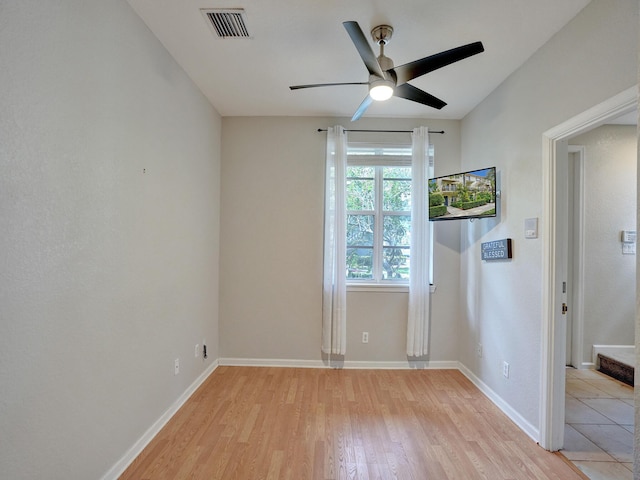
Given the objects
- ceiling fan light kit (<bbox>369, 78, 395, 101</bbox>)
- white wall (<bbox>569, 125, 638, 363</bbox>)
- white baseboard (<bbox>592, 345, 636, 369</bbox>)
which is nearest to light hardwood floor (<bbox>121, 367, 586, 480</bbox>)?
white baseboard (<bbox>592, 345, 636, 369</bbox>)

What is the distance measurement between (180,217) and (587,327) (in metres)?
4.46

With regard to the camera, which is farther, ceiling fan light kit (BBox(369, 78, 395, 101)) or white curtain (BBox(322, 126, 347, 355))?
white curtain (BBox(322, 126, 347, 355))

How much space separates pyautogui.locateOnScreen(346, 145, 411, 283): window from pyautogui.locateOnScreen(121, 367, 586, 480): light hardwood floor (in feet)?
3.92

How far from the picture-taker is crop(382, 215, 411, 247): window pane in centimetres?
360

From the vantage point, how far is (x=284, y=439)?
2.17m

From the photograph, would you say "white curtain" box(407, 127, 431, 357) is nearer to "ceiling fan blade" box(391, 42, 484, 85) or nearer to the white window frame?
the white window frame

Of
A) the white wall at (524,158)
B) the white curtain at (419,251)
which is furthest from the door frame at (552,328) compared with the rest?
the white curtain at (419,251)

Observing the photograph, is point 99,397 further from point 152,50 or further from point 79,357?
point 152,50

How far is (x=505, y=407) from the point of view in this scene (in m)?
2.57

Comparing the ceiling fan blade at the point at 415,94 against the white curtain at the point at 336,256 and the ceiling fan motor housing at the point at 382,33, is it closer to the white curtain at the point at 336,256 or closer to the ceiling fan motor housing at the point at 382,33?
the ceiling fan motor housing at the point at 382,33

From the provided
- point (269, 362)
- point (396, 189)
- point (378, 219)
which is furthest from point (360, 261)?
point (269, 362)

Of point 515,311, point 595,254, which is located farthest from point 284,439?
point 595,254

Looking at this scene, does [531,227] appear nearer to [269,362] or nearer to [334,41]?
[334,41]

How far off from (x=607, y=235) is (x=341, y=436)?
144 inches
